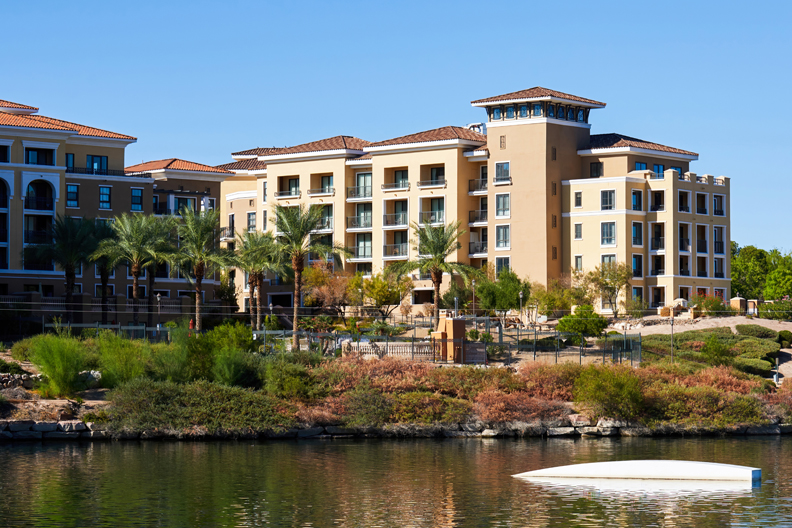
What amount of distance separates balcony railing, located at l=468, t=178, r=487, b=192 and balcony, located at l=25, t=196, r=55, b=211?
35661 mm

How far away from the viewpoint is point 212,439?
4191 cm

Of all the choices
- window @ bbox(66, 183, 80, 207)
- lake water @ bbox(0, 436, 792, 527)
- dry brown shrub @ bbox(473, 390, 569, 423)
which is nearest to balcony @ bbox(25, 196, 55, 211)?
window @ bbox(66, 183, 80, 207)

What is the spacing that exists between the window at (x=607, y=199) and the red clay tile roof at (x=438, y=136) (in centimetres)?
1295

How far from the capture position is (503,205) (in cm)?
9406

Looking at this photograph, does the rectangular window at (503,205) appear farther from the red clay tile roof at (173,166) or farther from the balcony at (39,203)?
the balcony at (39,203)

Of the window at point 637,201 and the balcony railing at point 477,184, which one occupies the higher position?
the balcony railing at point 477,184

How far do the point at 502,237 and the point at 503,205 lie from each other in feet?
9.12

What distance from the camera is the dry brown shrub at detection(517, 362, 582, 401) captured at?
47.5 metres

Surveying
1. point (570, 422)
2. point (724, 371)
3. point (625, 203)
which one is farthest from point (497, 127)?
point (570, 422)

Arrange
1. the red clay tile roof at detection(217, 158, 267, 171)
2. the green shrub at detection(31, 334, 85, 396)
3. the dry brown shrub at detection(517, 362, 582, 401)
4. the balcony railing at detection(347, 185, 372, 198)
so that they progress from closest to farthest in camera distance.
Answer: the green shrub at detection(31, 334, 85, 396), the dry brown shrub at detection(517, 362, 582, 401), the balcony railing at detection(347, 185, 372, 198), the red clay tile roof at detection(217, 158, 267, 171)

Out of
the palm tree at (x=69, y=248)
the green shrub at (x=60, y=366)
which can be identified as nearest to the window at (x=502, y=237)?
the palm tree at (x=69, y=248)

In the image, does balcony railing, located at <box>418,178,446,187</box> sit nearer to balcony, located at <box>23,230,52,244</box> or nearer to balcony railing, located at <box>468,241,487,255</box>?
balcony railing, located at <box>468,241,487,255</box>

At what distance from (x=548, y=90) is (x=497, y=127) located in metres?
5.34

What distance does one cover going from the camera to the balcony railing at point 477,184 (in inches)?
3792
